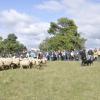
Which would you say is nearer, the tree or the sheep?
the sheep

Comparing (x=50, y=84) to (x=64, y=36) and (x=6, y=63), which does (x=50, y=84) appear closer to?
(x=6, y=63)

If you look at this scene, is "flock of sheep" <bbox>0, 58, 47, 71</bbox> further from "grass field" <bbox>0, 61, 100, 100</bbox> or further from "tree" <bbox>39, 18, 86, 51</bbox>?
"tree" <bbox>39, 18, 86, 51</bbox>

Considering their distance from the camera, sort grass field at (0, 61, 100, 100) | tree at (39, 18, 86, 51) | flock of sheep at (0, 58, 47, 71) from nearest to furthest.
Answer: grass field at (0, 61, 100, 100) < flock of sheep at (0, 58, 47, 71) < tree at (39, 18, 86, 51)

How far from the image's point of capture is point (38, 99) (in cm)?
2691

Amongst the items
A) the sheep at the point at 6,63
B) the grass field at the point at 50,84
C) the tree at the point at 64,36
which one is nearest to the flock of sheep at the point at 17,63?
the sheep at the point at 6,63

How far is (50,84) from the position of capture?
104 feet

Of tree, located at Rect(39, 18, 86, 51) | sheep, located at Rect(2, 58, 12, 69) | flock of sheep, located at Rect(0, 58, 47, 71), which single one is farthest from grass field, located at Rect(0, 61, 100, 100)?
tree, located at Rect(39, 18, 86, 51)

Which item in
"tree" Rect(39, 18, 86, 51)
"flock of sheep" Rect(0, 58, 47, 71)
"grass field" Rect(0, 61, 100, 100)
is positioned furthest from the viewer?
"tree" Rect(39, 18, 86, 51)

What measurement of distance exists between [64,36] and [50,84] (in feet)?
216

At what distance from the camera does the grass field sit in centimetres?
2795

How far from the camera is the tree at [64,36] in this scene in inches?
3765

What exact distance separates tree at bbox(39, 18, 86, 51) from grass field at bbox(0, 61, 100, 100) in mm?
56674

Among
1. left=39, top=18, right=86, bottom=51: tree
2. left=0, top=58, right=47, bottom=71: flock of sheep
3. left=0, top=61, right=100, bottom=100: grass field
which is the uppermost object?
left=39, top=18, right=86, bottom=51: tree

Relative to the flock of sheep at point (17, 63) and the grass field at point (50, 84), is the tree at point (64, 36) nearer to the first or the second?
the flock of sheep at point (17, 63)
